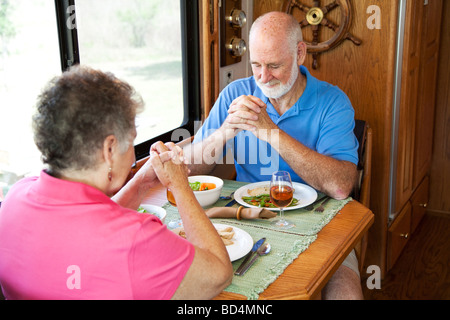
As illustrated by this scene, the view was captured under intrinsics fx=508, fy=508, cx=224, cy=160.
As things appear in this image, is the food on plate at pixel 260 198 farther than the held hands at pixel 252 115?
No

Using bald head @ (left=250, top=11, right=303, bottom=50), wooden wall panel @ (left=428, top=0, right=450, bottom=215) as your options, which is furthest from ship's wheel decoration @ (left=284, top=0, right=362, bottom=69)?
wooden wall panel @ (left=428, top=0, right=450, bottom=215)

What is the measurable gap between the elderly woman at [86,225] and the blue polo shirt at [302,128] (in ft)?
3.47

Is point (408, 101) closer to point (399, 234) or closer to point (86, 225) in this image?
point (399, 234)

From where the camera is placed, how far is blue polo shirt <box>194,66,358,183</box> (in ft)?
6.92

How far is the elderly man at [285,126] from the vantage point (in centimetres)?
195

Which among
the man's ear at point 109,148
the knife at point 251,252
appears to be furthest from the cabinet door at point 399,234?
the man's ear at point 109,148

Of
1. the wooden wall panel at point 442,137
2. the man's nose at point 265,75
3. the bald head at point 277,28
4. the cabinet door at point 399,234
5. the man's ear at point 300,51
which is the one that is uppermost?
the bald head at point 277,28

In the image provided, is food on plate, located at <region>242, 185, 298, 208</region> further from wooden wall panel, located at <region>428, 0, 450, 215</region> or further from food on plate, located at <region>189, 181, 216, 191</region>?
wooden wall panel, located at <region>428, 0, 450, 215</region>

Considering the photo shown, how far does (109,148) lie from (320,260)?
27.1 inches

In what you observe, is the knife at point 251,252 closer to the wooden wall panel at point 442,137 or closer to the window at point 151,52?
the window at point 151,52

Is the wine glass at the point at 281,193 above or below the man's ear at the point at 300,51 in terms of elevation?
below

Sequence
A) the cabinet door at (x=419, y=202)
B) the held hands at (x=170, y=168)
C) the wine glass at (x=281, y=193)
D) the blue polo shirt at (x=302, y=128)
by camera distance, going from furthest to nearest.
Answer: the cabinet door at (x=419, y=202), the blue polo shirt at (x=302, y=128), the wine glass at (x=281, y=193), the held hands at (x=170, y=168)

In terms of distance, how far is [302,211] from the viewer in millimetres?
1787
